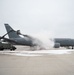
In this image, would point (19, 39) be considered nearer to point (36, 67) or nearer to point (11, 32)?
point (11, 32)

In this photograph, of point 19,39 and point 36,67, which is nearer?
point 36,67

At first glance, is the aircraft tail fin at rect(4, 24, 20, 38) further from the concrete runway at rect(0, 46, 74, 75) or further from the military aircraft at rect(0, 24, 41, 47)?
the concrete runway at rect(0, 46, 74, 75)

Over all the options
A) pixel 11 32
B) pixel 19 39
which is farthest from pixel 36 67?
pixel 11 32

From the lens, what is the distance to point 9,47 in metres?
41.9

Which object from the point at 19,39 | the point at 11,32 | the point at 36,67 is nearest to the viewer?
the point at 36,67

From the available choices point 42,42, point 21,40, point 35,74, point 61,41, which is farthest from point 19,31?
point 35,74

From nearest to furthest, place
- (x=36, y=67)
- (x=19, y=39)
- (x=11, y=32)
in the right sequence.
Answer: (x=36, y=67) < (x=19, y=39) < (x=11, y=32)

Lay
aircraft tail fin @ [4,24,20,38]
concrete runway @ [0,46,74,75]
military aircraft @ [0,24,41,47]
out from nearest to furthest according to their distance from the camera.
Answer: concrete runway @ [0,46,74,75] < military aircraft @ [0,24,41,47] < aircraft tail fin @ [4,24,20,38]

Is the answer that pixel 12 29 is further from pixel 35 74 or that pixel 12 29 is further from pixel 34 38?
pixel 35 74

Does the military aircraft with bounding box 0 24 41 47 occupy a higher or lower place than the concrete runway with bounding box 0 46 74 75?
higher

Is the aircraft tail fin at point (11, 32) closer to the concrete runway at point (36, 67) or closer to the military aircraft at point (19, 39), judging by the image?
the military aircraft at point (19, 39)

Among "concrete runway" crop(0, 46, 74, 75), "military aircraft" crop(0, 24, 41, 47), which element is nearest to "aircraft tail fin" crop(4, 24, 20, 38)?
"military aircraft" crop(0, 24, 41, 47)

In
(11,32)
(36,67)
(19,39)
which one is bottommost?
(36,67)

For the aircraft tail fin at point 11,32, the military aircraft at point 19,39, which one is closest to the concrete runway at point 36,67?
the military aircraft at point 19,39
